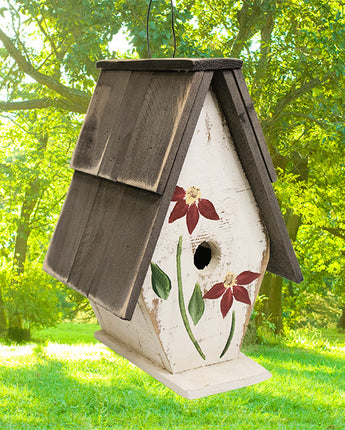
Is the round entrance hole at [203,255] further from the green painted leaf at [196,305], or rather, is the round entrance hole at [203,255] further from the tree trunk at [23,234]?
the tree trunk at [23,234]

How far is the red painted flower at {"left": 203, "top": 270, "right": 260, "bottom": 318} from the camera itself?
1.81 metres

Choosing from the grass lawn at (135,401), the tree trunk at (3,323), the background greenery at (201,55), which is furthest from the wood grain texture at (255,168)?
the tree trunk at (3,323)

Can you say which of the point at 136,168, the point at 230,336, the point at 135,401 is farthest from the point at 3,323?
the point at 136,168

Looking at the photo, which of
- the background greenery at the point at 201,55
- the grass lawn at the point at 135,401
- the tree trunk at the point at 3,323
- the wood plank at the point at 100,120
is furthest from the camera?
the tree trunk at the point at 3,323

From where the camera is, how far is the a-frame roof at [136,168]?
143 cm

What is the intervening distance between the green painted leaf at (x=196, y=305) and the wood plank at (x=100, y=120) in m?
0.52

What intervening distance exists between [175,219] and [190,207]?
6cm

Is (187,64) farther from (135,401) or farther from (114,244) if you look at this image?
(135,401)

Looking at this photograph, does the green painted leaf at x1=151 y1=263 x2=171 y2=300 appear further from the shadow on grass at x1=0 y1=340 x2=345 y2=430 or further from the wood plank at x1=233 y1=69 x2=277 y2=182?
the shadow on grass at x1=0 y1=340 x2=345 y2=430

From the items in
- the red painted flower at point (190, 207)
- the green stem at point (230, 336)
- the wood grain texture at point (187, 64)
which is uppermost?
the wood grain texture at point (187, 64)

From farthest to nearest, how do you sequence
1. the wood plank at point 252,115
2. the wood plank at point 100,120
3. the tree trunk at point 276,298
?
the tree trunk at point 276,298, the wood plank at point 100,120, the wood plank at point 252,115

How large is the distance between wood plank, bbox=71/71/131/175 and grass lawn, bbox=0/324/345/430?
265 cm

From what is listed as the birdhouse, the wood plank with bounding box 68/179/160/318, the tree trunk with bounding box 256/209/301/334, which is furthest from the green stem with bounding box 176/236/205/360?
the tree trunk with bounding box 256/209/301/334

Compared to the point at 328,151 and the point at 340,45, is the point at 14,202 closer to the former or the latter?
the point at 328,151
